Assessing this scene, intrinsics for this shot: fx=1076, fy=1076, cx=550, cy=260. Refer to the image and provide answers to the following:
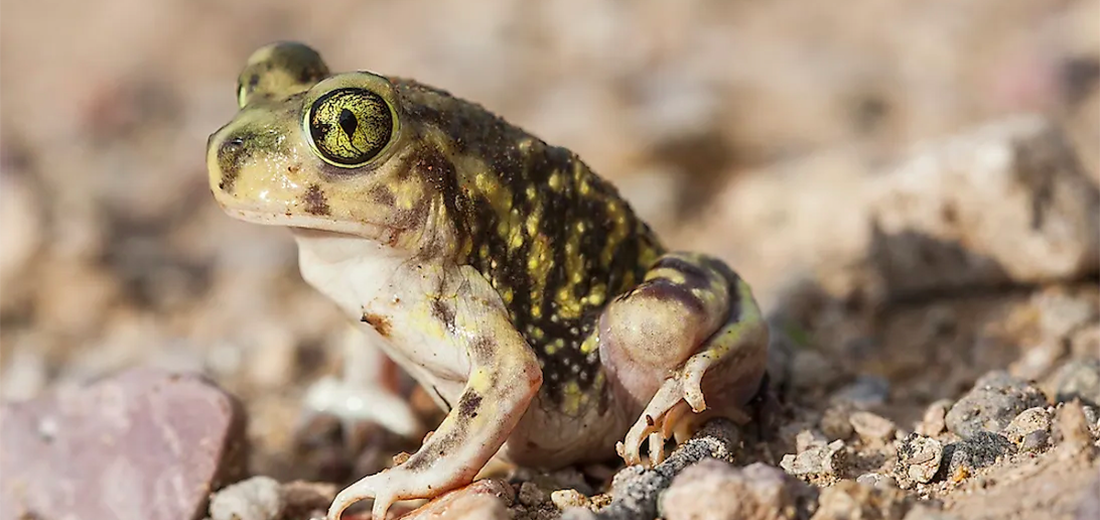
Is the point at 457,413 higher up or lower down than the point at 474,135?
lower down

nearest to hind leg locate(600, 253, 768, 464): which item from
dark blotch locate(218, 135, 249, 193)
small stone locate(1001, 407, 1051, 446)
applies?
small stone locate(1001, 407, 1051, 446)

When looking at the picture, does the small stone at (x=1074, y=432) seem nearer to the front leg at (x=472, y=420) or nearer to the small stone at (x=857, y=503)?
the small stone at (x=857, y=503)

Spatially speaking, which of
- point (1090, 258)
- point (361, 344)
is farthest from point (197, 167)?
point (1090, 258)

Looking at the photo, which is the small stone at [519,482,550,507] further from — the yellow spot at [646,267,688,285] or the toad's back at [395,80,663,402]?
the yellow spot at [646,267,688,285]

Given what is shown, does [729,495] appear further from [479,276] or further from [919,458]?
[479,276]

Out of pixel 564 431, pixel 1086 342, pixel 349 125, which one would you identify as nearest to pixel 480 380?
pixel 564 431

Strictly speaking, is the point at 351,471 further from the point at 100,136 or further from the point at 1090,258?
the point at 100,136
